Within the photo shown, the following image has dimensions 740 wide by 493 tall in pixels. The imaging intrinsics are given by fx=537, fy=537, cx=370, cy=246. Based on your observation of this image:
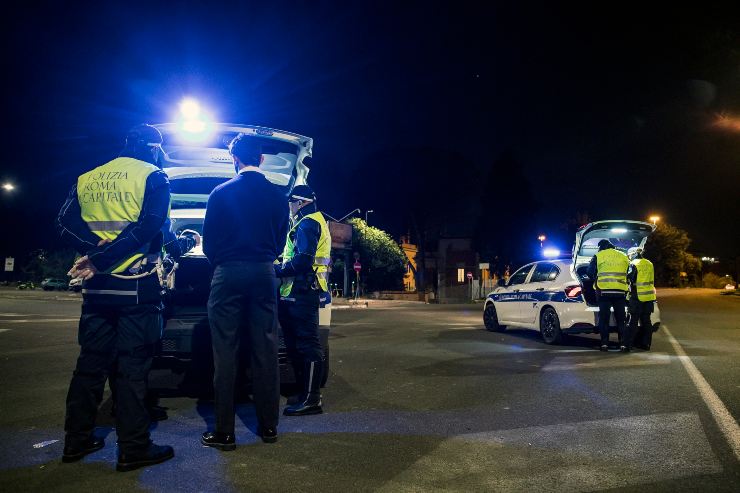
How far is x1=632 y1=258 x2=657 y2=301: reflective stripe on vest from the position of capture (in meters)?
8.80

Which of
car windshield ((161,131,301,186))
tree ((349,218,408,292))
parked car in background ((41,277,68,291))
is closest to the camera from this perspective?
car windshield ((161,131,301,186))

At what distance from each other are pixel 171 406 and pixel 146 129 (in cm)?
247

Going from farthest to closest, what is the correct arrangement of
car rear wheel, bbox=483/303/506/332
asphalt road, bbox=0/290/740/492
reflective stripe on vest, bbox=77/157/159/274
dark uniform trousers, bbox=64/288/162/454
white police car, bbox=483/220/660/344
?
car rear wheel, bbox=483/303/506/332, white police car, bbox=483/220/660/344, reflective stripe on vest, bbox=77/157/159/274, dark uniform trousers, bbox=64/288/162/454, asphalt road, bbox=0/290/740/492

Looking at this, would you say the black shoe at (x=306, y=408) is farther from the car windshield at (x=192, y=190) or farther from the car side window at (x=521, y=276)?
the car side window at (x=521, y=276)

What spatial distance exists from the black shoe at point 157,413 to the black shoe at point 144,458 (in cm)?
102

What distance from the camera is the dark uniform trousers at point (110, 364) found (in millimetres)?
3326

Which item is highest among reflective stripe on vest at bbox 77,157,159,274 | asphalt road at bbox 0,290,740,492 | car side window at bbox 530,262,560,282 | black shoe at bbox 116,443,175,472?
reflective stripe on vest at bbox 77,157,159,274

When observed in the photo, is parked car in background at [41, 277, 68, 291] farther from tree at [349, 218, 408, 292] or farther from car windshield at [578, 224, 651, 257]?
car windshield at [578, 224, 651, 257]

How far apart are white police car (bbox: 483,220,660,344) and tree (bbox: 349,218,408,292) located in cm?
2941

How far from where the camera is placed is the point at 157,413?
4465 millimetres

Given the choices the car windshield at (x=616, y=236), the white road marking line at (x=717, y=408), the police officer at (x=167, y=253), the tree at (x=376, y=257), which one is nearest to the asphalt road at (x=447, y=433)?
the white road marking line at (x=717, y=408)

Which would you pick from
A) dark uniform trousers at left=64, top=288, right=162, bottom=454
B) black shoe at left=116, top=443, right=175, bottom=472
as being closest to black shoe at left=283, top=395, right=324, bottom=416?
black shoe at left=116, top=443, right=175, bottom=472

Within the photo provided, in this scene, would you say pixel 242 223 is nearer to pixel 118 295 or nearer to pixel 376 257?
pixel 118 295

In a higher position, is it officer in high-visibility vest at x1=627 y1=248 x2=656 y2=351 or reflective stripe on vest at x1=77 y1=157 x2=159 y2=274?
reflective stripe on vest at x1=77 y1=157 x2=159 y2=274
